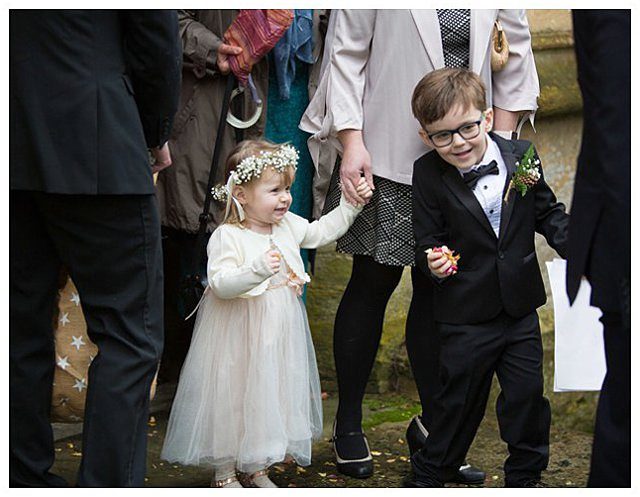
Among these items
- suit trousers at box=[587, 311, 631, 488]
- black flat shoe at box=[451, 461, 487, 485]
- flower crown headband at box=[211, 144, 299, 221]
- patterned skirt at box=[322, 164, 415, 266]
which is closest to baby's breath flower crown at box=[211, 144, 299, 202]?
flower crown headband at box=[211, 144, 299, 221]

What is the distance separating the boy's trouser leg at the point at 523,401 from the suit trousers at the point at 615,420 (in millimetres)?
828

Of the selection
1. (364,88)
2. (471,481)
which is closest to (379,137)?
(364,88)

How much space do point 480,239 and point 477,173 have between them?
0.67ft

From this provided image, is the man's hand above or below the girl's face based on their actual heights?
above

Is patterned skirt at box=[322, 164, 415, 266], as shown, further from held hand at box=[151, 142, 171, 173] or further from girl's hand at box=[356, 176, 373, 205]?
held hand at box=[151, 142, 171, 173]

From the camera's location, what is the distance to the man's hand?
4.02 metres

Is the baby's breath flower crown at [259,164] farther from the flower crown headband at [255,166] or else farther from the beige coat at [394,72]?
the beige coat at [394,72]

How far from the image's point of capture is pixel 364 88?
413cm

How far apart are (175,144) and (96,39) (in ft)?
3.80

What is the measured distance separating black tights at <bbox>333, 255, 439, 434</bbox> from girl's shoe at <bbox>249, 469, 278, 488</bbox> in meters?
0.39

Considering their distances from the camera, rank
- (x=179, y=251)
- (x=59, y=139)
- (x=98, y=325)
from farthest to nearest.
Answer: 1. (x=179, y=251)
2. (x=98, y=325)
3. (x=59, y=139)

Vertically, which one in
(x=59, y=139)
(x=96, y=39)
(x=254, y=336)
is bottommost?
(x=254, y=336)

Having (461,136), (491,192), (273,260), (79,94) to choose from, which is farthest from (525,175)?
(79,94)

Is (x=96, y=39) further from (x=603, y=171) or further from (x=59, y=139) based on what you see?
(x=603, y=171)
